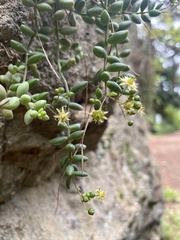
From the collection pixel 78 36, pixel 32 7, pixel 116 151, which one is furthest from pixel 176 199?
pixel 32 7

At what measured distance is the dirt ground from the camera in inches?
184

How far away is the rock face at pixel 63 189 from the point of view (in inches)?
43.5

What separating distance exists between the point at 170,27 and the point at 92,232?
203cm

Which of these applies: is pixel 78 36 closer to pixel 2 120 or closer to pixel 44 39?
pixel 44 39

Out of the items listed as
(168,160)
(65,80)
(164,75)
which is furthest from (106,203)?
(164,75)

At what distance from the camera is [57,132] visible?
3.89ft

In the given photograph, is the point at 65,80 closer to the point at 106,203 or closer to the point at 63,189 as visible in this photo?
the point at 63,189

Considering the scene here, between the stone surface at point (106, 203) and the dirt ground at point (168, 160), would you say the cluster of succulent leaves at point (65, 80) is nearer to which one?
the stone surface at point (106, 203)

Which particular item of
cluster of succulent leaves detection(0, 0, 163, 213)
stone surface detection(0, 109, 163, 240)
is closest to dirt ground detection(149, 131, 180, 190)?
stone surface detection(0, 109, 163, 240)

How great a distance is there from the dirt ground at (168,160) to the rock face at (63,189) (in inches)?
92.5

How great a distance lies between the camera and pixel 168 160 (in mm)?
5590

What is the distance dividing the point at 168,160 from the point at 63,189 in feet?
14.5

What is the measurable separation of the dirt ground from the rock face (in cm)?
235

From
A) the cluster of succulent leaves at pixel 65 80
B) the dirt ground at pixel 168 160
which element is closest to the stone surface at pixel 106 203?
the cluster of succulent leaves at pixel 65 80
